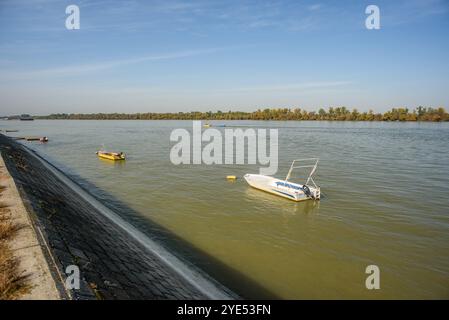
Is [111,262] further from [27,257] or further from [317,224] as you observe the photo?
[317,224]

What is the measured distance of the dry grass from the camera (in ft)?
22.1

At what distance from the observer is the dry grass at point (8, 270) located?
672cm

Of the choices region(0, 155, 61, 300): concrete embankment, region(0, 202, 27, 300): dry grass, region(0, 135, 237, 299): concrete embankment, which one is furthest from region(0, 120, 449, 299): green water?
region(0, 202, 27, 300): dry grass

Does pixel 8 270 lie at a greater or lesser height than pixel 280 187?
greater

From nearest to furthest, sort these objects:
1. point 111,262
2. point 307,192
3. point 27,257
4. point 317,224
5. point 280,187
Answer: point 27,257 < point 111,262 < point 317,224 < point 307,192 < point 280,187

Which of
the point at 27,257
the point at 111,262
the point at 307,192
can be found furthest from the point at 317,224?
the point at 27,257

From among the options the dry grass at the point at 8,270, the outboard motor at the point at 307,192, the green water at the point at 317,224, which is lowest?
the green water at the point at 317,224

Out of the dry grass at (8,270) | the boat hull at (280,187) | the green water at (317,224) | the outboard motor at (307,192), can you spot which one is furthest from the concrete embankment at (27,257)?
the outboard motor at (307,192)

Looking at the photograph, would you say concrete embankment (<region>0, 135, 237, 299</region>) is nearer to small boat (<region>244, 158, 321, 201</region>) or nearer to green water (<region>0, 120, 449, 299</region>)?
green water (<region>0, 120, 449, 299</region>)

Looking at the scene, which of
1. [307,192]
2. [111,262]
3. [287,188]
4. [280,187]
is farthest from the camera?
[280,187]

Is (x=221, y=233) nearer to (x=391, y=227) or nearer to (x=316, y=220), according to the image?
(x=316, y=220)

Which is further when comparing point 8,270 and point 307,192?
point 307,192

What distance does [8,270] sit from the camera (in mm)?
7484

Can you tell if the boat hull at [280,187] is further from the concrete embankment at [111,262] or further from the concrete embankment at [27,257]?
the concrete embankment at [27,257]
